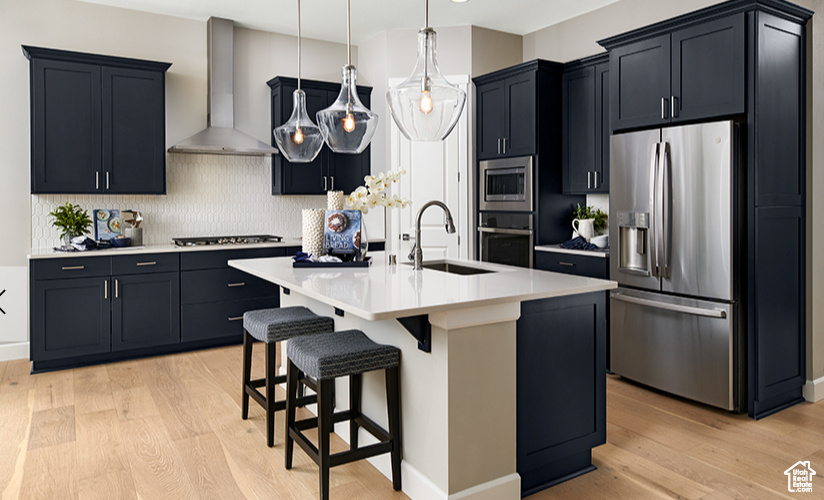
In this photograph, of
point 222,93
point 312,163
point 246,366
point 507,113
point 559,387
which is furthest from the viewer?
point 312,163

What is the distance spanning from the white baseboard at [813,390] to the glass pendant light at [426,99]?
9.70 ft

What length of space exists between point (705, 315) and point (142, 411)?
3.37 meters

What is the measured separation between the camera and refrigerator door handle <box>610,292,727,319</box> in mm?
3348

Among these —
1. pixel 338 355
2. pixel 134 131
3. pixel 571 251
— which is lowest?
pixel 338 355

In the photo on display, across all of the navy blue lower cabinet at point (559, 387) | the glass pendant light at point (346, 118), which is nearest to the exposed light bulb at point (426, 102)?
the glass pendant light at point (346, 118)

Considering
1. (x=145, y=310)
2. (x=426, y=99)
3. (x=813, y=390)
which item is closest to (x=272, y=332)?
(x=426, y=99)

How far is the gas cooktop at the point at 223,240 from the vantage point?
5.03m

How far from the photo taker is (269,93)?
568 cm

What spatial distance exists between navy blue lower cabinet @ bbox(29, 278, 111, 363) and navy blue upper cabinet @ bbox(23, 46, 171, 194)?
0.75 m

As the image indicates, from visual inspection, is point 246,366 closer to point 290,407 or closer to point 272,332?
point 272,332

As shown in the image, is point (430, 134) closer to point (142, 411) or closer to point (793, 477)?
point (793, 477)

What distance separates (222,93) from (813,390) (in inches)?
199
